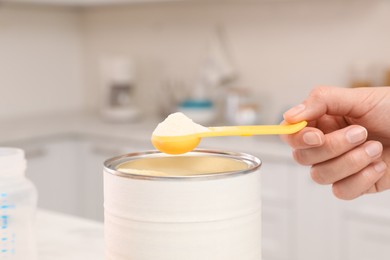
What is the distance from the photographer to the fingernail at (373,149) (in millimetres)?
915

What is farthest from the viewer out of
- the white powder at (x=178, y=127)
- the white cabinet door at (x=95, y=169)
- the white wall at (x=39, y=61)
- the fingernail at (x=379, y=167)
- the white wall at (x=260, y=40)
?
the white wall at (x=39, y=61)

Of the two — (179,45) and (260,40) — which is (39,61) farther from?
(260,40)

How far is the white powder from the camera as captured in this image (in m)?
0.65

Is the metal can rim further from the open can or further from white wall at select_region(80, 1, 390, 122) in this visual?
white wall at select_region(80, 1, 390, 122)

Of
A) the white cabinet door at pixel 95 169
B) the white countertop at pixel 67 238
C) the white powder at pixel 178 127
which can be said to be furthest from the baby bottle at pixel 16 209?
the white cabinet door at pixel 95 169

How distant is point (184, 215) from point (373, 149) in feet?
1.52

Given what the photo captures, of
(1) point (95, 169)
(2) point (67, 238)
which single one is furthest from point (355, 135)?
Answer: (1) point (95, 169)

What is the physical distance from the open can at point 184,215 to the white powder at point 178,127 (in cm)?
8

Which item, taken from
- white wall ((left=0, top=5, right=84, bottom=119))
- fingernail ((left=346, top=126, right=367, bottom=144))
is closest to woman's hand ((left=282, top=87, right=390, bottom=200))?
fingernail ((left=346, top=126, right=367, bottom=144))

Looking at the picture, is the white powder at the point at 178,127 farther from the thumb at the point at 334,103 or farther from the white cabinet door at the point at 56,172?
the white cabinet door at the point at 56,172

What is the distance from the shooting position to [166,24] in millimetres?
3004

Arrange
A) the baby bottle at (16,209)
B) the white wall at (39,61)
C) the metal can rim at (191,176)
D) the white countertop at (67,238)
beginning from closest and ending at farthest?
the metal can rim at (191,176), the baby bottle at (16,209), the white countertop at (67,238), the white wall at (39,61)

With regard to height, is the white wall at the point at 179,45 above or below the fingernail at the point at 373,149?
above

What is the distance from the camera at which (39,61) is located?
314 cm
